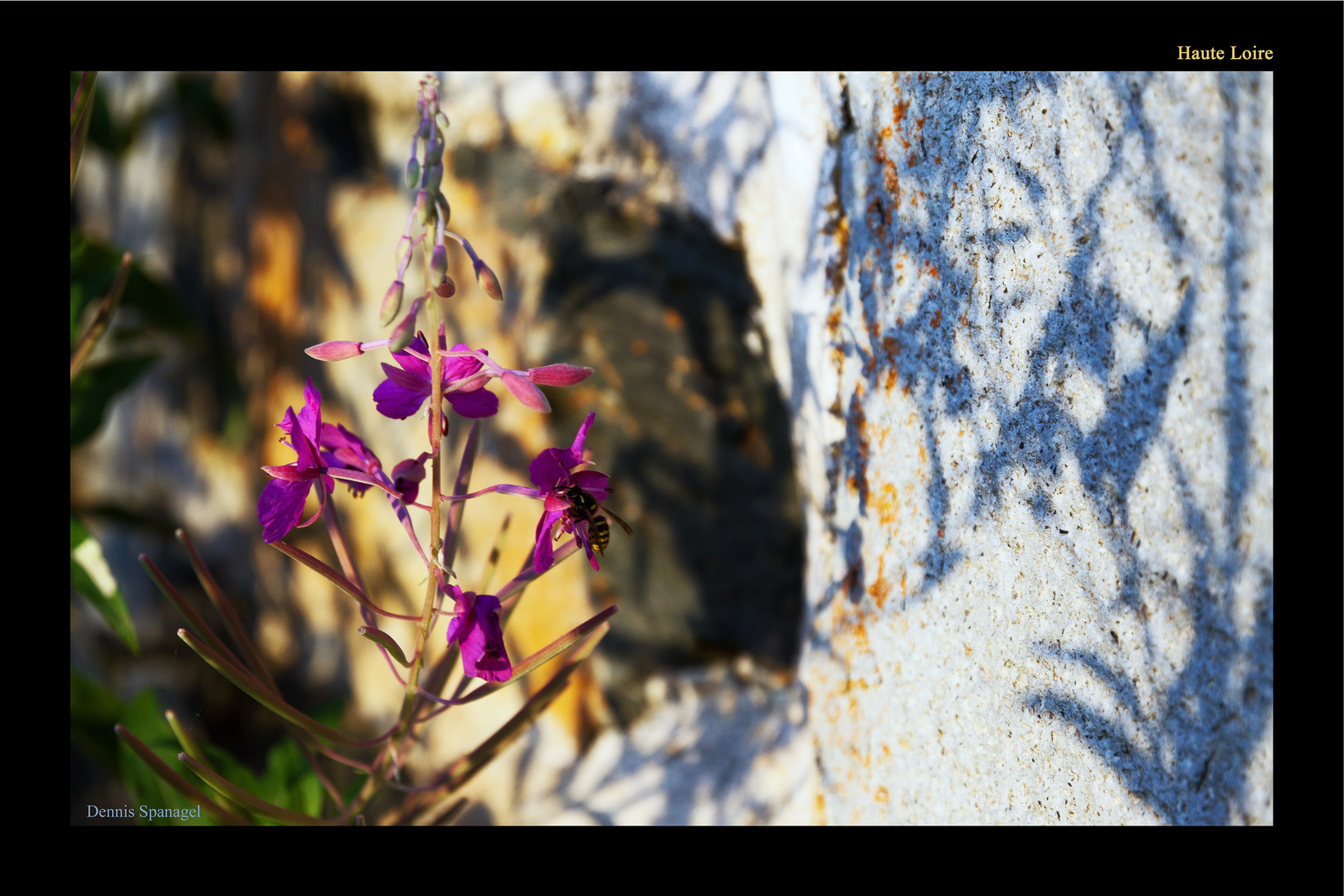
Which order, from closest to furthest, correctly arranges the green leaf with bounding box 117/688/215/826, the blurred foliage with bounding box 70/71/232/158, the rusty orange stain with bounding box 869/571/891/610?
the rusty orange stain with bounding box 869/571/891/610
the green leaf with bounding box 117/688/215/826
the blurred foliage with bounding box 70/71/232/158

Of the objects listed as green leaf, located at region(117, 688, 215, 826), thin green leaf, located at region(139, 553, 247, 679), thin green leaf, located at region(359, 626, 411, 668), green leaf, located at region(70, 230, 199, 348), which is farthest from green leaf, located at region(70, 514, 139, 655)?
thin green leaf, located at region(359, 626, 411, 668)

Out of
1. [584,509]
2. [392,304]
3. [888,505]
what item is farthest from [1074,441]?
[392,304]

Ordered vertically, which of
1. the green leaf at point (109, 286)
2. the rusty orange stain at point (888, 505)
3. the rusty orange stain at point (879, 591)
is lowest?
the rusty orange stain at point (879, 591)

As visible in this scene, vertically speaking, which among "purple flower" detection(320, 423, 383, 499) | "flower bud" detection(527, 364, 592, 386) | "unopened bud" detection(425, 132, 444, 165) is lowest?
"purple flower" detection(320, 423, 383, 499)

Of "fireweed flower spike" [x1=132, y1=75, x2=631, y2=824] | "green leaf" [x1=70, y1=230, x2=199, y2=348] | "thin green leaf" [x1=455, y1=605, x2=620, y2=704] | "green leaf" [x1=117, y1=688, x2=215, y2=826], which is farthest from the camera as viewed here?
"green leaf" [x1=70, y1=230, x2=199, y2=348]

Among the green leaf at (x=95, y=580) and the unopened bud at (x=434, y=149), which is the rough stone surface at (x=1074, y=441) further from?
the green leaf at (x=95, y=580)

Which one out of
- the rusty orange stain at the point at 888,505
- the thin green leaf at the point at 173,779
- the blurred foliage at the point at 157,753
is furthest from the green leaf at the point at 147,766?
the rusty orange stain at the point at 888,505

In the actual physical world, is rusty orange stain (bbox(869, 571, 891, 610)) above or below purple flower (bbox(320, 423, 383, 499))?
below

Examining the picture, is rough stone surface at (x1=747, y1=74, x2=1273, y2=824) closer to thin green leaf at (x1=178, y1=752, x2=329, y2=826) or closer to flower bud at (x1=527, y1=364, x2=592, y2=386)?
flower bud at (x1=527, y1=364, x2=592, y2=386)
